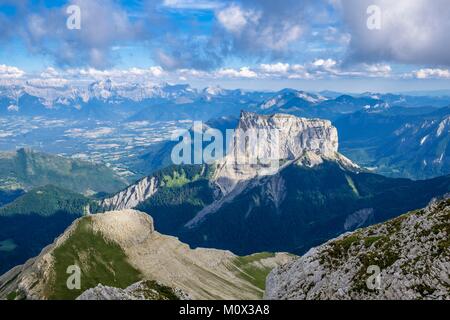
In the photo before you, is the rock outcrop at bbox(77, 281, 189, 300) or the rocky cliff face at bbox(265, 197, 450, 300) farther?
the rock outcrop at bbox(77, 281, 189, 300)

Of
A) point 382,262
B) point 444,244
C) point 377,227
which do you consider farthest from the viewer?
point 377,227

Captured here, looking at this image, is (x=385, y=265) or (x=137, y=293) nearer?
(x=385, y=265)

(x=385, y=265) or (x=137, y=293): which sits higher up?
(x=385, y=265)

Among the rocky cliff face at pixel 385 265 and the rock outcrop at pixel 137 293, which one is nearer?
the rocky cliff face at pixel 385 265

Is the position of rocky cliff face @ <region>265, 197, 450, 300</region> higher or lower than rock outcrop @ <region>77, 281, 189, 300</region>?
higher

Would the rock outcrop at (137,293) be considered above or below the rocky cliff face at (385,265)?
below
